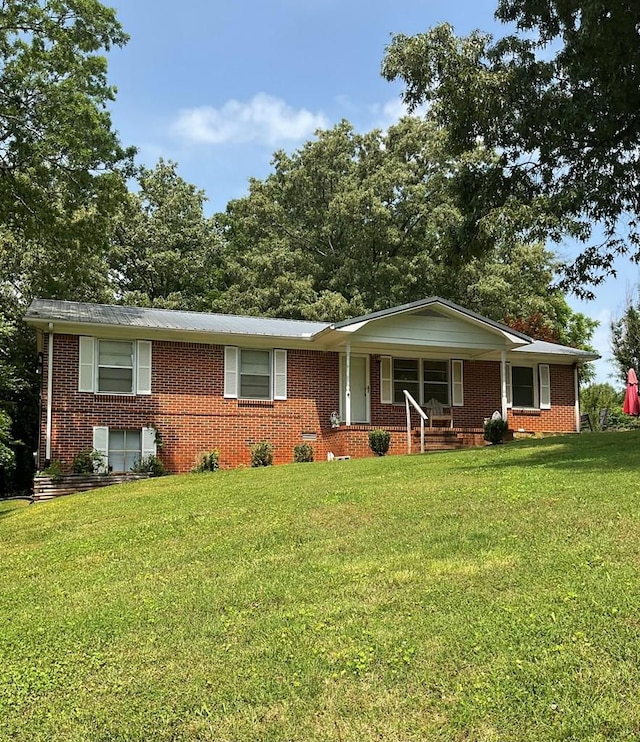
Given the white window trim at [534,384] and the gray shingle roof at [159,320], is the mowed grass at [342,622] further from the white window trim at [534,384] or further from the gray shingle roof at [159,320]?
the white window trim at [534,384]

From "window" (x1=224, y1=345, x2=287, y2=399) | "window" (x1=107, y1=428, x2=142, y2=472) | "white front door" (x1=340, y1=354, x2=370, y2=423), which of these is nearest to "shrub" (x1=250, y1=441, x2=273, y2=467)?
"window" (x1=224, y1=345, x2=287, y2=399)

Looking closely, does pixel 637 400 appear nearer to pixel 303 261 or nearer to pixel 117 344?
pixel 117 344

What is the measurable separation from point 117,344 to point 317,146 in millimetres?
19290

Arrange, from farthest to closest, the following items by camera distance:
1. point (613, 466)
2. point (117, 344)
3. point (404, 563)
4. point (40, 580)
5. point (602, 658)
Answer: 1. point (117, 344)
2. point (613, 466)
3. point (40, 580)
4. point (404, 563)
5. point (602, 658)

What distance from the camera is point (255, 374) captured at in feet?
60.6

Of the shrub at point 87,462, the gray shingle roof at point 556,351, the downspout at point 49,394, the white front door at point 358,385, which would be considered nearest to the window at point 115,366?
the downspout at point 49,394

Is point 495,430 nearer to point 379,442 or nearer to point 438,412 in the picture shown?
point 438,412

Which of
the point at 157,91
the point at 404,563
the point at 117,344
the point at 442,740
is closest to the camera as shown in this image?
the point at 442,740

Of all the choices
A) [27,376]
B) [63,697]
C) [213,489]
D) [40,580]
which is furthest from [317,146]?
[63,697]

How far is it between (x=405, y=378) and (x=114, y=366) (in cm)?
763

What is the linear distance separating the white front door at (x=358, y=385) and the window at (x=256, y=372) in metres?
1.73

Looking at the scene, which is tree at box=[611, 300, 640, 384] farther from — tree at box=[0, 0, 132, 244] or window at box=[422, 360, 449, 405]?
tree at box=[0, 0, 132, 244]

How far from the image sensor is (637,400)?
19.3 meters

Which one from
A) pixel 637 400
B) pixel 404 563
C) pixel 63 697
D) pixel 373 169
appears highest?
pixel 373 169
